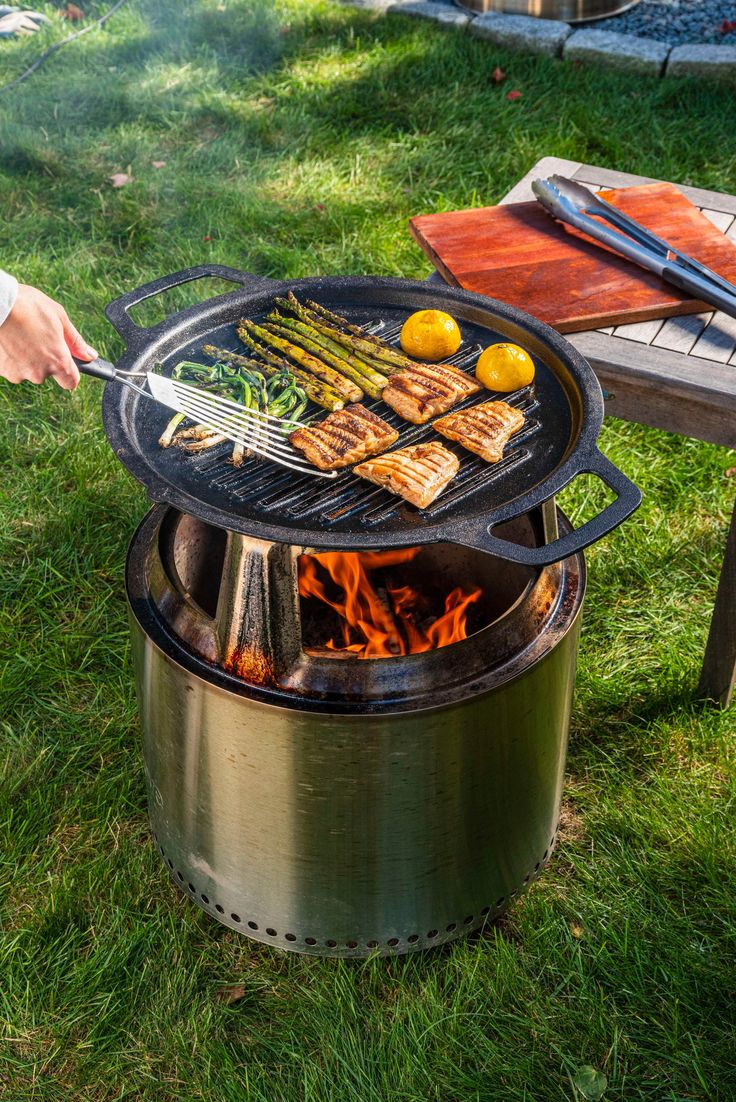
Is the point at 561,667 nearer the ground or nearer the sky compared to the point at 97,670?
nearer the sky

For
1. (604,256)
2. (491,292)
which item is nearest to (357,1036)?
(491,292)

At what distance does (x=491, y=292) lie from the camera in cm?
324

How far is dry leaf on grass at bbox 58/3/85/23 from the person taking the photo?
337 inches

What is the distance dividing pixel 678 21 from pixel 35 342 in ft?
24.3

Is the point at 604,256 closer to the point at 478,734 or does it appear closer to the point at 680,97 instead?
the point at 478,734

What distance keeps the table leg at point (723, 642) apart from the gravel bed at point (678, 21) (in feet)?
19.1

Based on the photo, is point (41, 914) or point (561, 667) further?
point (41, 914)

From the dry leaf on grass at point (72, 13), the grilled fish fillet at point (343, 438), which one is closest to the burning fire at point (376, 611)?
the grilled fish fillet at point (343, 438)

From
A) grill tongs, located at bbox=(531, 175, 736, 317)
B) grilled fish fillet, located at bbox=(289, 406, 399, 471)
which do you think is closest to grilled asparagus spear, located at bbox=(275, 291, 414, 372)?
grilled fish fillet, located at bbox=(289, 406, 399, 471)

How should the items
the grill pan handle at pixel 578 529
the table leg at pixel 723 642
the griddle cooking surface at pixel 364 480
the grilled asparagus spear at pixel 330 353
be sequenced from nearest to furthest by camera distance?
the grill pan handle at pixel 578 529 < the griddle cooking surface at pixel 364 480 < the grilled asparagus spear at pixel 330 353 < the table leg at pixel 723 642

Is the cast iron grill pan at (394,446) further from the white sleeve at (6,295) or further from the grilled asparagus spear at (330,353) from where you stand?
the white sleeve at (6,295)

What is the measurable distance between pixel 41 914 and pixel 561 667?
1.71m

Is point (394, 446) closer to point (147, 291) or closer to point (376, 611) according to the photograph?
point (376, 611)

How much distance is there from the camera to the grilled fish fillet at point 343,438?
251 cm
